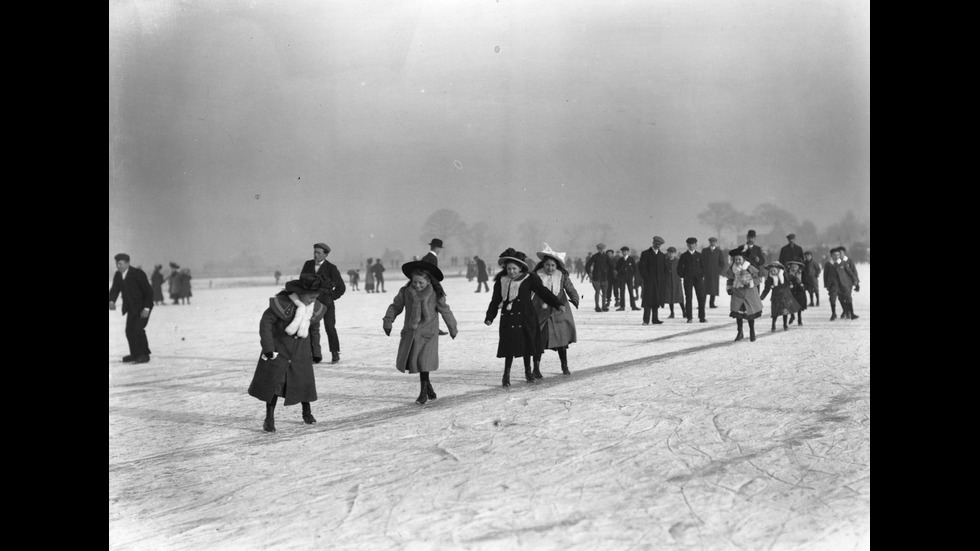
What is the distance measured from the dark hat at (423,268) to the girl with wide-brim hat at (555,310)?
194 centimetres

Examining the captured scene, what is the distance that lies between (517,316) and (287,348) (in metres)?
3.11

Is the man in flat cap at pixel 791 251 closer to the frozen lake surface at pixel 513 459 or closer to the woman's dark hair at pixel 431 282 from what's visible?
the frozen lake surface at pixel 513 459

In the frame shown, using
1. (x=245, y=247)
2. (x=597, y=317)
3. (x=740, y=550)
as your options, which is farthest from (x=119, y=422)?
(x=597, y=317)

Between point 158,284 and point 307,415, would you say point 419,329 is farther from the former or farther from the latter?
point 158,284

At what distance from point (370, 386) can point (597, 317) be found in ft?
33.9

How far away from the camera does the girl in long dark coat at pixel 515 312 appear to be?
29.1 ft

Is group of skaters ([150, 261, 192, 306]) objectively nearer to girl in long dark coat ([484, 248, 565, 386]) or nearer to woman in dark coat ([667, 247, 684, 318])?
woman in dark coat ([667, 247, 684, 318])

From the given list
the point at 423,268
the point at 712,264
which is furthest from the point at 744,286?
the point at 712,264

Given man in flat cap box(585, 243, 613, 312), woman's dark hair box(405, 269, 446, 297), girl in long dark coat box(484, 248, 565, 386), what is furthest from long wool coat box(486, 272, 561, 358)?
man in flat cap box(585, 243, 613, 312)

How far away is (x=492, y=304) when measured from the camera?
9070mm

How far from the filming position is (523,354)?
29.1ft

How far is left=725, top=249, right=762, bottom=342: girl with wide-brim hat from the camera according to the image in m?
12.1

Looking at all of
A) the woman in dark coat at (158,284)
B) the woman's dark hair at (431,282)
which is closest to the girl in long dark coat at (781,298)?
the woman's dark hair at (431,282)

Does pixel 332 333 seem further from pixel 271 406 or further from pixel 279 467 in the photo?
pixel 279 467
